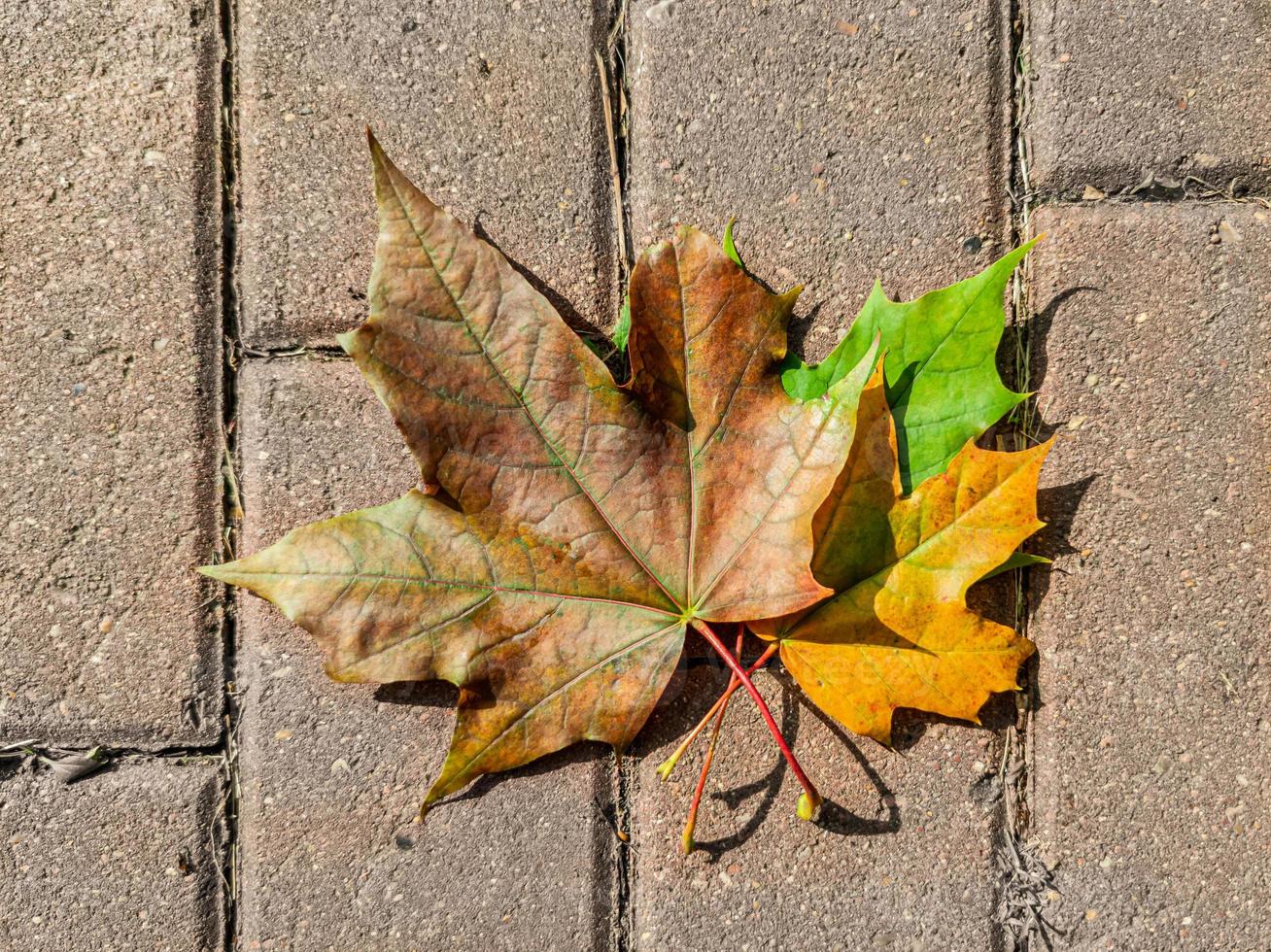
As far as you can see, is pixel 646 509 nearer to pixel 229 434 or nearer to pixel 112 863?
pixel 229 434

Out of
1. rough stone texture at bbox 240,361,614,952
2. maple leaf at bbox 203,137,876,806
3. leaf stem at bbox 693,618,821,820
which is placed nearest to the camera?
maple leaf at bbox 203,137,876,806

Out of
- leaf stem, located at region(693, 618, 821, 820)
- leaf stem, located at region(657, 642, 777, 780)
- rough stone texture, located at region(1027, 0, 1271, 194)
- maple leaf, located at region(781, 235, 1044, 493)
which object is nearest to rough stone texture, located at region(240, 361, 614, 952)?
leaf stem, located at region(657, 642, 777, 780)

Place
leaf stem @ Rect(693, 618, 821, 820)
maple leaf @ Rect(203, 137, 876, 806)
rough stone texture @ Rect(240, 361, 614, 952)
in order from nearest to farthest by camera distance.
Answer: maple leaf @ Rect(203, 137, 876, 806), leaf stem @ Rect(693, 618, 821, 820), rough stone texture @ Rect(240, 361, 614, 952)

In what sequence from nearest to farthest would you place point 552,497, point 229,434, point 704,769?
point 552,497
point 704,769
point 229,434

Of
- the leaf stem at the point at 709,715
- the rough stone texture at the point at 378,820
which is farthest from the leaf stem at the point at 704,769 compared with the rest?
the rough stone texture at the point at 378,820

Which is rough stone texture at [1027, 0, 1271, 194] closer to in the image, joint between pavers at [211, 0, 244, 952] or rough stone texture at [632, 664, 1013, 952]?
rough stone texture at [632, 664, 1013, 952]

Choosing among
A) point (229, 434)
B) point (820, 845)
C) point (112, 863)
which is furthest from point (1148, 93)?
point (112, 863)
